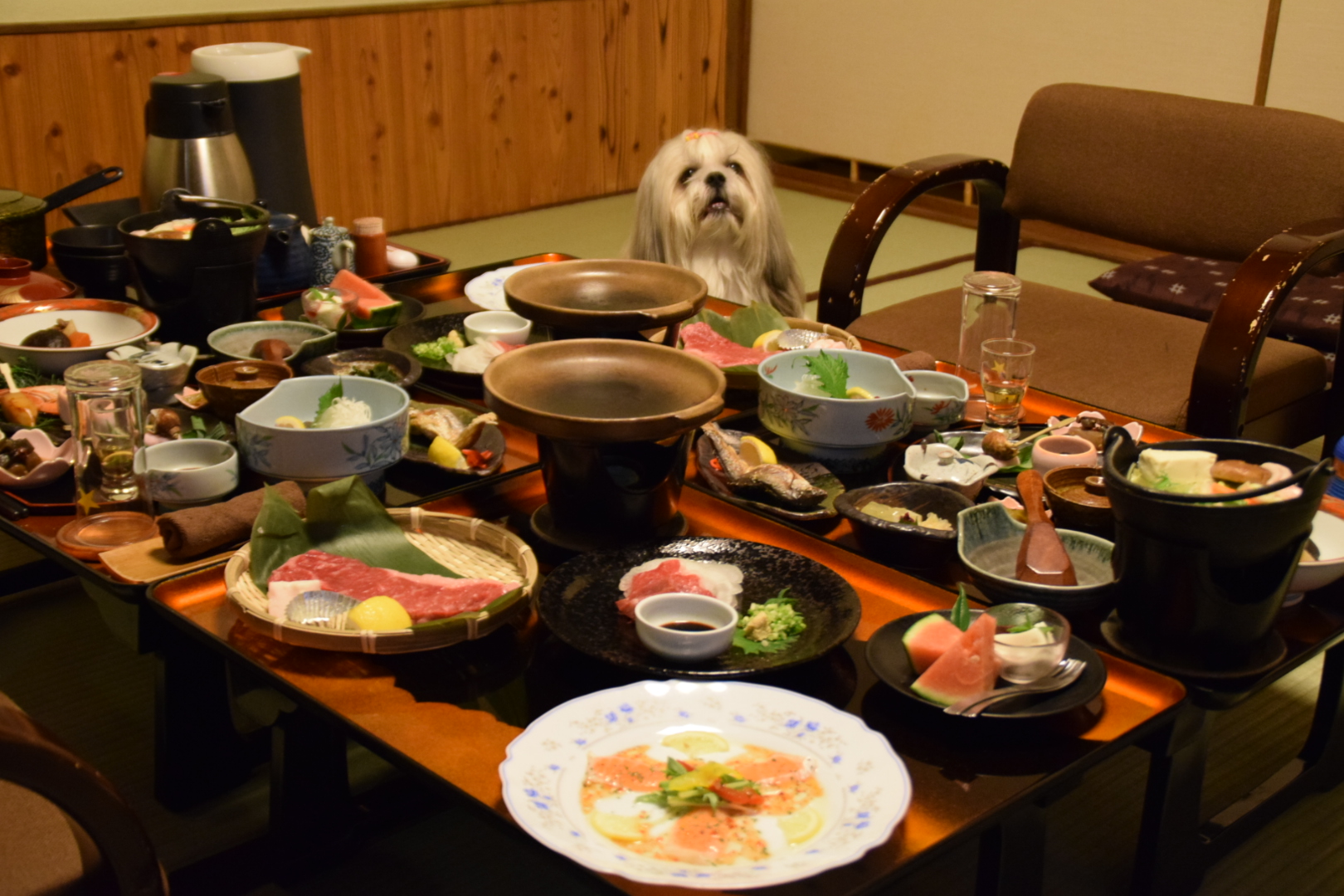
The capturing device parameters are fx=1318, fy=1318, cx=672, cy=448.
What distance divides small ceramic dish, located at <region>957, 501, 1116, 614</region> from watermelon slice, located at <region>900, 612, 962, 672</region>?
0.14m

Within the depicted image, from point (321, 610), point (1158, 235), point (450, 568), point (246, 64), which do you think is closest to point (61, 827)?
point (321, 610)

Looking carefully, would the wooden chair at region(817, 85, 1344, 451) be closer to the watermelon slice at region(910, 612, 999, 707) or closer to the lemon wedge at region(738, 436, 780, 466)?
the lemon wedge at region(738, 436, 780, 466)

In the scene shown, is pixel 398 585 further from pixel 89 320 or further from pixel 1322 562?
pixel 89 320

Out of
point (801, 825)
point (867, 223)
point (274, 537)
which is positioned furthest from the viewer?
point (867, 223)

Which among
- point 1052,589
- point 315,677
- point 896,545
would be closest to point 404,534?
point 315,677

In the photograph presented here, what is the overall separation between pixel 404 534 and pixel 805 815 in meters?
0.58

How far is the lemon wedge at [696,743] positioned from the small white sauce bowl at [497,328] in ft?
3.30

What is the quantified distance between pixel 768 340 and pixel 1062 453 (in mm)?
509

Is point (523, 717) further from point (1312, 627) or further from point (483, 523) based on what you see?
point (1312, 627)

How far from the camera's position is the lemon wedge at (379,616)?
1151 millimetres

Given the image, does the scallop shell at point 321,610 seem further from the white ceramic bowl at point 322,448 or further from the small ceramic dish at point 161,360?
the small ceramic dish at point 161,360

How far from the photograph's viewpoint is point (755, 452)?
1524 millimetres

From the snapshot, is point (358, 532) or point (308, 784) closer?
→ point (358, 532)

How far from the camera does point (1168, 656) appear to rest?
1.16 meters
